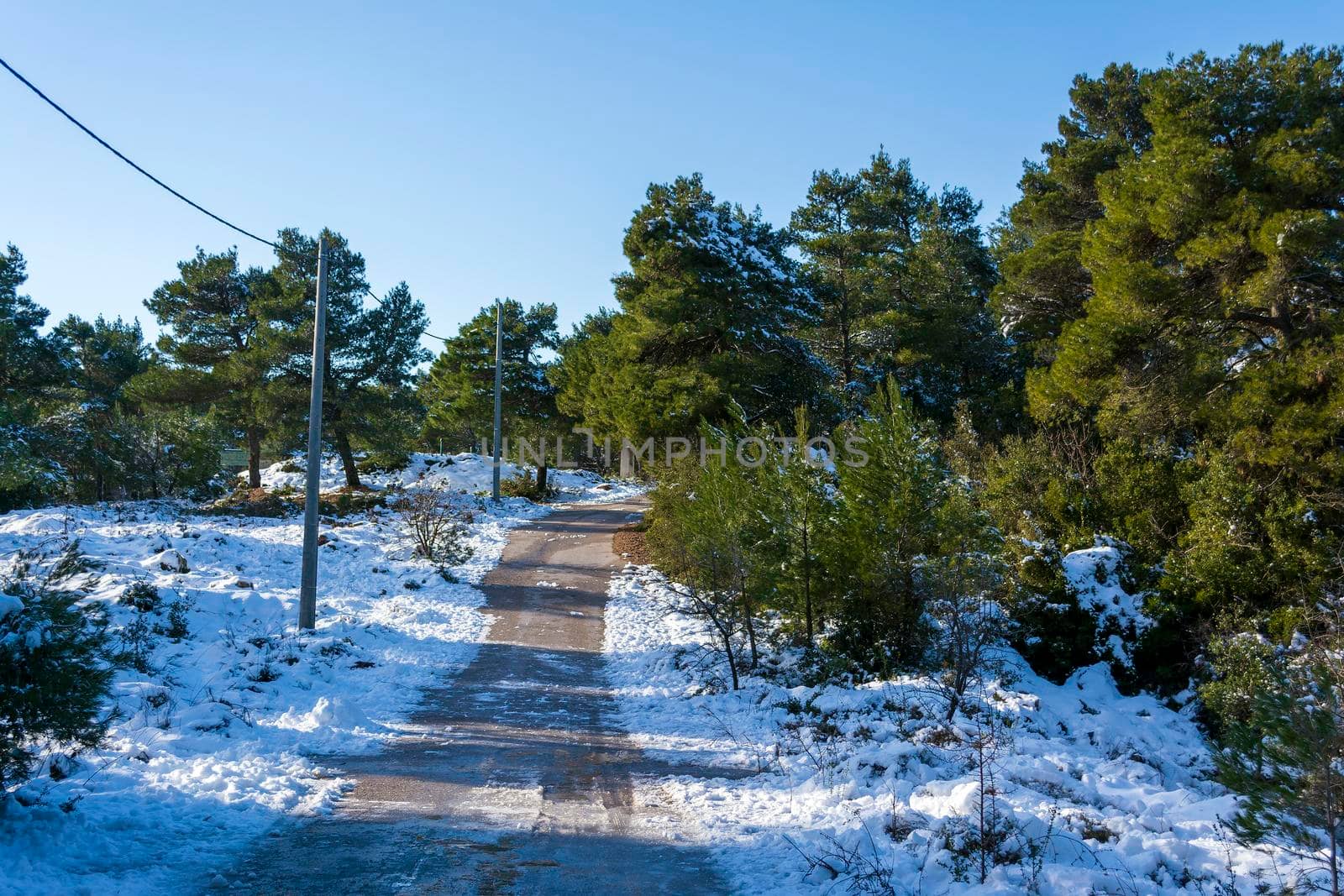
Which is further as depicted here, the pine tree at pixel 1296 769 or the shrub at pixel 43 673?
the shrub at pixel 43 673

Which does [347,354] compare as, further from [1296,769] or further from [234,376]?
[1296,769]

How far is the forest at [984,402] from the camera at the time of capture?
1197 centimetres

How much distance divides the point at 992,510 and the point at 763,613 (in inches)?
302

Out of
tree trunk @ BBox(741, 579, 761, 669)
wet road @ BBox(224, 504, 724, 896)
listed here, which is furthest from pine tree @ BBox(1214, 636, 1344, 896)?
tree trunk @ BBox(741, 579, 761, 669)

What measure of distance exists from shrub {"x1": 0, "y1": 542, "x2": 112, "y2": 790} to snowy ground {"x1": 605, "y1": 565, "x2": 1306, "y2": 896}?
4.42m

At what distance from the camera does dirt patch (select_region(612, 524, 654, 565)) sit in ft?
→ 78.1

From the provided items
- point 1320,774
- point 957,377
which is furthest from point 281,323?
point 1320,774

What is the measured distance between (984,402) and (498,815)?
24430mm

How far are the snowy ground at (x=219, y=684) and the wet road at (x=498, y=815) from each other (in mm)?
440

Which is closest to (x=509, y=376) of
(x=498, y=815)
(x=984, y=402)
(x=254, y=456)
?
(x=254, y=456)

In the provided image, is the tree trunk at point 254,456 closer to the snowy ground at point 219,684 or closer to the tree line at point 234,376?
the tree line at point 234,376

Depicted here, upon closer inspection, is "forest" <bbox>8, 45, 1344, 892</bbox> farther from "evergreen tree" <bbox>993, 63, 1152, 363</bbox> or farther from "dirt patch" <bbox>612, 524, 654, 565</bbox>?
"dirt patch" <bbox>612, 524, 654, 565</bbox>

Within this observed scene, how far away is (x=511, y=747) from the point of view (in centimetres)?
857

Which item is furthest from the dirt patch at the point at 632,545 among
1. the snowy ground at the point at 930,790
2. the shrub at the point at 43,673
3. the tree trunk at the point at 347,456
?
the shrub at the point at 43,673
